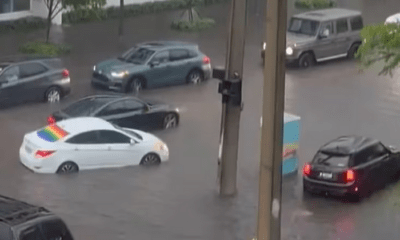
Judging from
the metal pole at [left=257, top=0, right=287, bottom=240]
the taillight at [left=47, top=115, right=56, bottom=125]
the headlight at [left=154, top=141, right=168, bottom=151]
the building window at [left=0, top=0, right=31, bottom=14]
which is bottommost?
the headlight at [left=154, top=141, right=168, bottom=151]

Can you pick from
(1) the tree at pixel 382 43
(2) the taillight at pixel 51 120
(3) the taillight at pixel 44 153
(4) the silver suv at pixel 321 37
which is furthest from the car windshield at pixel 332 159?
(4) the silver suv at pixel 321 37

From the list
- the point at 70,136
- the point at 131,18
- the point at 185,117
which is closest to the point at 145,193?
the point at 70,136

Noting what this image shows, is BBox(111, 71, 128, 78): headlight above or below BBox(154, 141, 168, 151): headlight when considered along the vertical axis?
above

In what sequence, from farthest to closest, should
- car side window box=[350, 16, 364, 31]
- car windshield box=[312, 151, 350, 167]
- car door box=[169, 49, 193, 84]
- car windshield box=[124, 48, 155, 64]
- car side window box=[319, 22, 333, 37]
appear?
1. car side window box=[350, 16, 364, 31]
2. car side window box=[319, 22, 333, 37]
3. car door box=[169, 49, 193, 84]
4. car windshield box=[124, 48, 155, 64]
5. car windshield box=[312, 151, 350, 167]

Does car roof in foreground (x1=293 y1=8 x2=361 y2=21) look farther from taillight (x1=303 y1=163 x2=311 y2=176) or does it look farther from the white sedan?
taillight (x1=303 y1=163 x2=311 y2=176)

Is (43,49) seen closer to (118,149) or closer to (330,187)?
(118,149)

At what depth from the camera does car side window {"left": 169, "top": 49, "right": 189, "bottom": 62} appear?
31544 mm

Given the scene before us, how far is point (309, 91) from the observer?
31.0 meters

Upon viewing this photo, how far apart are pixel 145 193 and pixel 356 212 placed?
4.36 metres

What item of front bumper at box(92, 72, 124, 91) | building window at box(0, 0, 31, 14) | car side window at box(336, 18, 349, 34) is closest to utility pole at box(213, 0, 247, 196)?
front bumper at box(92, 72, 124, 91)

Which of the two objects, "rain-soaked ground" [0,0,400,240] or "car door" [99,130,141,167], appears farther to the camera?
"car door" [99,130,141,167]

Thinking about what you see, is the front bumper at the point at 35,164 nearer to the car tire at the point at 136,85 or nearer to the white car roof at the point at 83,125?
the white car roof at the point at 83,125

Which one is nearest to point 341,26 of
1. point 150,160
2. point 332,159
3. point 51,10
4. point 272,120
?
point 51,10

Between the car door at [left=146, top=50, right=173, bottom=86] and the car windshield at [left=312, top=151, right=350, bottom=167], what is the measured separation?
1002cm
